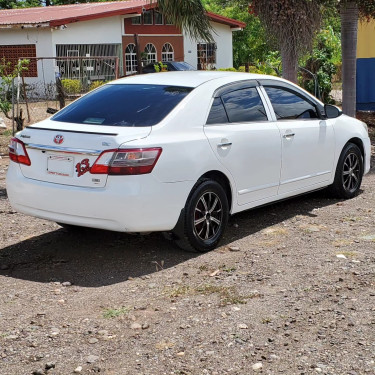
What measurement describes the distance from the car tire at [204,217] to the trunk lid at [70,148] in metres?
0.73

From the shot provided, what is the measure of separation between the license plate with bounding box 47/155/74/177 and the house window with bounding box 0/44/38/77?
25.6 m

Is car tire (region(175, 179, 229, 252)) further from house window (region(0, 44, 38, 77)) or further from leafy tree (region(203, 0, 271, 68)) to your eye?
leafy tree (region(203, 0, 271, 68))

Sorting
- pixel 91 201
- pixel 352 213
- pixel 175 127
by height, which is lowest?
pixel 352 213

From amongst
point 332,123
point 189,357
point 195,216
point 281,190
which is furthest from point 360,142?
point 189,357

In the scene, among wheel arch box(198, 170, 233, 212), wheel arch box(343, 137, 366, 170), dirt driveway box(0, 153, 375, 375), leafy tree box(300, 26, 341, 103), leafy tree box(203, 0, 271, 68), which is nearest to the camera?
dirt driveway box(0, 153, 375, 375)

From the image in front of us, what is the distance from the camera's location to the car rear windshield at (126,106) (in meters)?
6.70

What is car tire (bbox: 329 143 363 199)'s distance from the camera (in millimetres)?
8742

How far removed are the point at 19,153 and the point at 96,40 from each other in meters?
27.4

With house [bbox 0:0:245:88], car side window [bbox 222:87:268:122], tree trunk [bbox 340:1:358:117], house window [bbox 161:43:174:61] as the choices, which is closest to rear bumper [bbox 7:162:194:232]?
car side window [bbox 222:87:268:122]

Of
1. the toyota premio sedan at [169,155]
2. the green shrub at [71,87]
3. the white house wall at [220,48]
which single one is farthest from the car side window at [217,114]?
the white house wall at [220,48]

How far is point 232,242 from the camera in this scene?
7254 mm

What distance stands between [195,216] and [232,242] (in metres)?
0.70

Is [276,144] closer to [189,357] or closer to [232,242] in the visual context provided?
[232,242]

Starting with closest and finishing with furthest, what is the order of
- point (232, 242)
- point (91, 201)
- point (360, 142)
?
point (91, 201) → point (232, 242) → point (360, 142)
